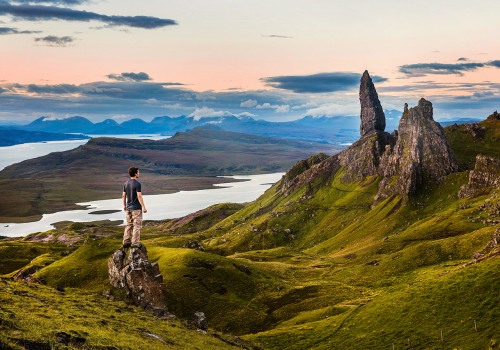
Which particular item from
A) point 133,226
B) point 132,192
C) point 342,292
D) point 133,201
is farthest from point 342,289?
point 132,192

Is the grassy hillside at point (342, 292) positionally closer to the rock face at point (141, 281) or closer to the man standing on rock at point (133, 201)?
the rock face at point (141, 281)

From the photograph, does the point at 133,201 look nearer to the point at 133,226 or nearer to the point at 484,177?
the point at 133,226

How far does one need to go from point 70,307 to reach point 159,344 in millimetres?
14194

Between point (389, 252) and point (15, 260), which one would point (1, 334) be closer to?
point (15, 260)

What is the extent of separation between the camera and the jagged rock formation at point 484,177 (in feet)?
623

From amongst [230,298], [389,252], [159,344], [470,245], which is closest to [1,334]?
[159,344]

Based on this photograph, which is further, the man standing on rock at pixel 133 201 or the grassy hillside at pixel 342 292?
the grassy hillside at pixel 342 292

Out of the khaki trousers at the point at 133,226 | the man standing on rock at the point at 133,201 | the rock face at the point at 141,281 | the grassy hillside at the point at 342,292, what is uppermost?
the man standing on rock at the point at 133,201

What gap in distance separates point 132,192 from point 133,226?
8080mm

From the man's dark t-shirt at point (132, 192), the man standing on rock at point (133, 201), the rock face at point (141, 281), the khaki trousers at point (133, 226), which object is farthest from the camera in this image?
the rock face at point (141, 281)

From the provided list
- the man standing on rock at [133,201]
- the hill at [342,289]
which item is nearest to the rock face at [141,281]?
the man standing on rock at [133,201]

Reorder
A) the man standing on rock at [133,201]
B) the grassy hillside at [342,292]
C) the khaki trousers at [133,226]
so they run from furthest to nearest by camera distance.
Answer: the grassy hillside at [342,292]
the khaki trousers at [133,226]
the man standing on rock at [133,201]

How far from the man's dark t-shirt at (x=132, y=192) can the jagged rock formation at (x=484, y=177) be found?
573 ft

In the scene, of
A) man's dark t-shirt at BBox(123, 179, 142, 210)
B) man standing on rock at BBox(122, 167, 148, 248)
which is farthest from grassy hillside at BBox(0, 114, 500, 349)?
man's dark t-shirt at BBox(123, 179, 142, 210)
